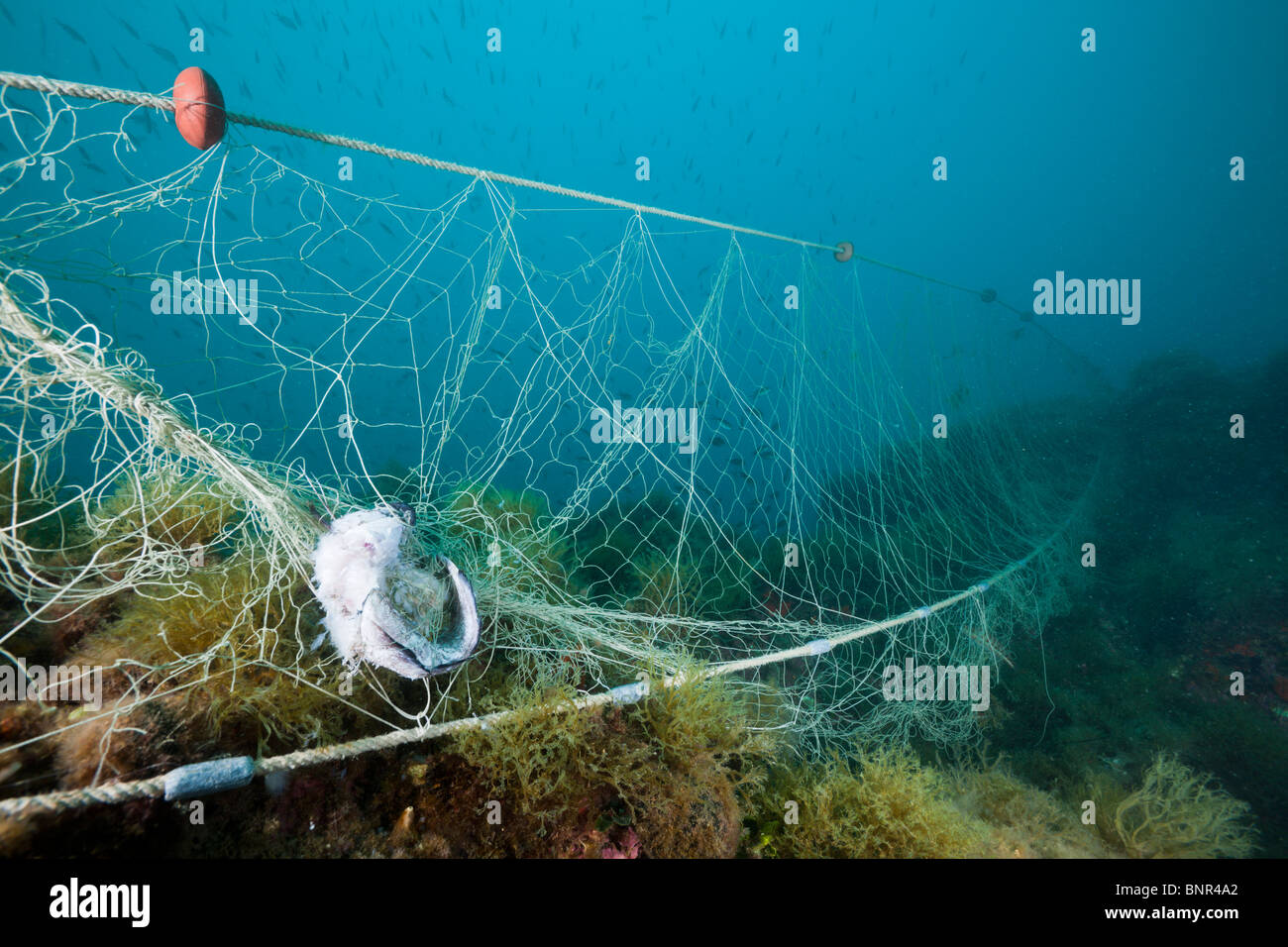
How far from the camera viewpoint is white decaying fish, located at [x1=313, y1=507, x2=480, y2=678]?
214cm

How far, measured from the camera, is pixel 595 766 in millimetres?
2355

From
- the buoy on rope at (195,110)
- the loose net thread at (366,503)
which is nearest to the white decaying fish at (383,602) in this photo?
the loose net thread at (366,503)

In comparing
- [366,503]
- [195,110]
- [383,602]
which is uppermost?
[195,110]

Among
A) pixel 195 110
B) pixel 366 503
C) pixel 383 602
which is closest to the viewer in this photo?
pixel 195 110

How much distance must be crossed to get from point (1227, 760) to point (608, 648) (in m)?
8.48

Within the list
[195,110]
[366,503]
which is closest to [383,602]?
[366,503]

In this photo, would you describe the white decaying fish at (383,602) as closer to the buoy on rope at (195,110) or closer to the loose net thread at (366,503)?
the loose net thread at (366,503)

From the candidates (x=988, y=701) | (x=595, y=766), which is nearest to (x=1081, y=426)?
(x=988, y=701)

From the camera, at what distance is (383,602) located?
2.16 meters

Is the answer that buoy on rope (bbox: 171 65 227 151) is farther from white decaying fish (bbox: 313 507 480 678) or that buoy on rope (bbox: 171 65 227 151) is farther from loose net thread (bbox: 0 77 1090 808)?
white decaying fish (bbox: 313 507 480 678)

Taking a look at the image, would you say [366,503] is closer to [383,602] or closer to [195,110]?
[383,602]

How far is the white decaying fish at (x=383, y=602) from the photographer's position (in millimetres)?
2143

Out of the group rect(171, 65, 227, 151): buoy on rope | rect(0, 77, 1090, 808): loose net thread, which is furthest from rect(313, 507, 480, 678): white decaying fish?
rect(171, 65, 227, 151): buoy on rope

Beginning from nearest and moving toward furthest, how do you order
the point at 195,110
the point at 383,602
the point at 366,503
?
the point at 195,110 < the point at 383,602 < the point at 366,503
